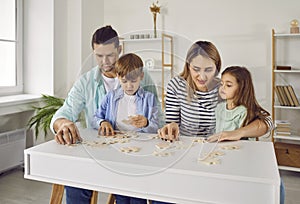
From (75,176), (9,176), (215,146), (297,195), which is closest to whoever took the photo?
(75,176)

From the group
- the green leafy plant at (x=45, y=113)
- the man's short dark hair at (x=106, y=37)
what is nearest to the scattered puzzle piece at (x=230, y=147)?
the man's short dark hair at (x=106, y=37)

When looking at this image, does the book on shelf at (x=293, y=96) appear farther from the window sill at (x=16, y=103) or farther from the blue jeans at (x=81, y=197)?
the window sill at (x=16, y=103)

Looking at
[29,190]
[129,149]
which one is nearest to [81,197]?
[129,149]

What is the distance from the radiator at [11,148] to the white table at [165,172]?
2.16 metres

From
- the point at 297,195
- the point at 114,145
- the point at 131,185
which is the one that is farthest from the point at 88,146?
the point at 297,195

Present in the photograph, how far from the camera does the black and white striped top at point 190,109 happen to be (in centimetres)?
109

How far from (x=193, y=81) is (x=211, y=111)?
5.2 inches

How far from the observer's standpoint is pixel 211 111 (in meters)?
1.12

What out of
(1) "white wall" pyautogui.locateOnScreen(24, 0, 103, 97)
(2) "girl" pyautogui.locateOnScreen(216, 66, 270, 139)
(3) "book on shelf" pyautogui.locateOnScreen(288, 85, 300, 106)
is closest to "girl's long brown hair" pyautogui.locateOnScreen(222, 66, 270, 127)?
(2) "girl" pyautogui.locateOnScreen(216, 66, 270, 139)

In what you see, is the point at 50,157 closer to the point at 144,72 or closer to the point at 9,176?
the point at 144,72

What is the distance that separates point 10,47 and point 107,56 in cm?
258

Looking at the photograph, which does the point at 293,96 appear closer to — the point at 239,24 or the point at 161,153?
the point at 239,24

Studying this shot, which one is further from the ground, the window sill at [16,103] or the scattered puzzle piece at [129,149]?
the window sill at [16,103]

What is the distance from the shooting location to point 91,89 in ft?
4.46
